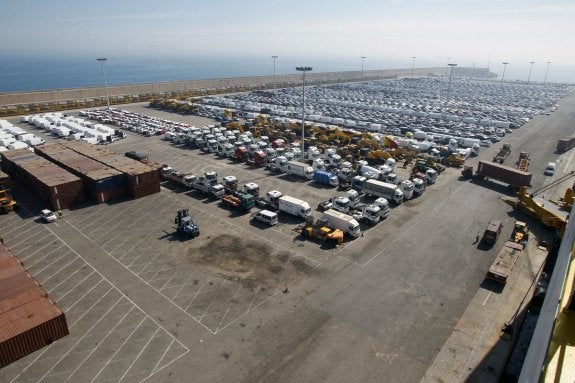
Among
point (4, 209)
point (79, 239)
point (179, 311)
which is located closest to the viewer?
point (179, 311)

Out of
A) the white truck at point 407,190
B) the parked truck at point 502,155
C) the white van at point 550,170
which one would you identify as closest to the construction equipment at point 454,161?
the parked truck at point 502,155

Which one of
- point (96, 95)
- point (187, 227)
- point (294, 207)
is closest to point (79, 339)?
point (187, 227)

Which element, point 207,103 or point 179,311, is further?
point 207,103

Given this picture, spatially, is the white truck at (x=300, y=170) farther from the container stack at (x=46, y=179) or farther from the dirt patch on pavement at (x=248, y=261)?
the container stack at (x=46, y=179)

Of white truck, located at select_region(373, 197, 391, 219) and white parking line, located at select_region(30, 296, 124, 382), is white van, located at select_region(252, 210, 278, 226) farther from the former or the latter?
white parking line, located at select_region(30, 296, 124, 382)

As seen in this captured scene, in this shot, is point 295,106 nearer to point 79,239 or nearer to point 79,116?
point 79,116

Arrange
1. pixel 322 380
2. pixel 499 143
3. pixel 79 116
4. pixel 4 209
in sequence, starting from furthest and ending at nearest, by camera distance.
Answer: pixel 79 116 < pixel 499 143 < pixel 4 209 < pixel 322 380

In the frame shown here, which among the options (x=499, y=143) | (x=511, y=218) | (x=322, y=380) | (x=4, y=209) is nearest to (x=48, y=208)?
(x=4, y=209)
